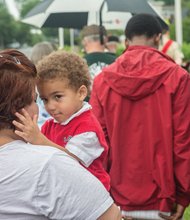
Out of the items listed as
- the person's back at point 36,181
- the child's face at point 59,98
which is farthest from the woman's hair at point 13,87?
the child's face at point 59,98

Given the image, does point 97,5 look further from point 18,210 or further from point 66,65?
point 18,210

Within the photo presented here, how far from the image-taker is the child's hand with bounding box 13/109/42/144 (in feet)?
7.08

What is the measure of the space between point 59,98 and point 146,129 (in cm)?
126

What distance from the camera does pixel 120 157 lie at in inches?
164

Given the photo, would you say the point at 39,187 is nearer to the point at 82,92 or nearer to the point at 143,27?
the point at 82,92

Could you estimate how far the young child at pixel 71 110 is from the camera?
2.90 m

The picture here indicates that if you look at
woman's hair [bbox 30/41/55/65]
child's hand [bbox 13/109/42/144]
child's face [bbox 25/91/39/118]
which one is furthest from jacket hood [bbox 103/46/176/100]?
woman's hair [bbox 30/41/55/65]

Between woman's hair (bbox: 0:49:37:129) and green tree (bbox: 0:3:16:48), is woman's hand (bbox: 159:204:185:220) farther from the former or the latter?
green tree (bbox: 0:3:16:48)

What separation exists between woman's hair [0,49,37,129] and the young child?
0.74 metres

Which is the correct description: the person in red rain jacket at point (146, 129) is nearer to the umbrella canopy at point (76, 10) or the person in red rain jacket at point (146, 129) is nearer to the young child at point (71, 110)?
the young child at point (71, 110)

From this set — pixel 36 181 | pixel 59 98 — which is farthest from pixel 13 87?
pixel 59 98

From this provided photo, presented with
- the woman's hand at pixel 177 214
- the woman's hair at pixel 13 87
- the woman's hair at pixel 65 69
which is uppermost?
the woman's hair at pixel 13 87

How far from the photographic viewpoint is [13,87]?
2090mm

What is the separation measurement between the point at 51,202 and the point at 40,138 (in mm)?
507
